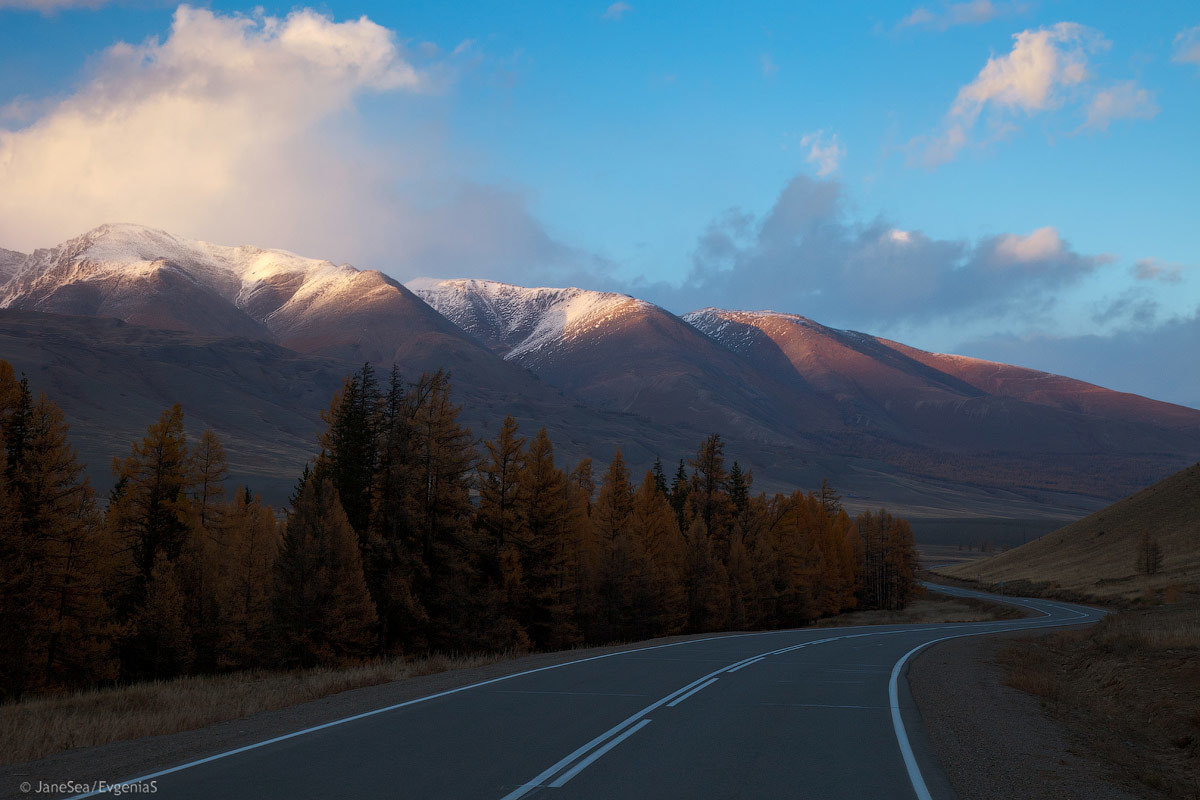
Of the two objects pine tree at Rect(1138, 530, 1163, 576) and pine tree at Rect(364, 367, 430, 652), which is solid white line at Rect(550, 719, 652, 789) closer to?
pine tree at Rect(364, 367, 430, 652)

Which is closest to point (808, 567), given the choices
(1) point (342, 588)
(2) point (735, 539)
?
(2) point (735, 539)

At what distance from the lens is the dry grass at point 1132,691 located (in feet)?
37.4

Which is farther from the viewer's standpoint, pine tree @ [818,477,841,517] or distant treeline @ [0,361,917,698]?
pine tree @ [818,477,841,517]

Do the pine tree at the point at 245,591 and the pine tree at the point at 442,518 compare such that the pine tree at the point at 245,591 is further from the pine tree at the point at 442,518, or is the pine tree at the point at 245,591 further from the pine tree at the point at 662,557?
the pine tree at the point at 662,557

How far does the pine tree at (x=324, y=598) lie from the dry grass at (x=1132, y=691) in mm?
22452

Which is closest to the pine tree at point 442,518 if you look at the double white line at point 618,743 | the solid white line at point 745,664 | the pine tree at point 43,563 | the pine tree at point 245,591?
the pine tree at point 245,591

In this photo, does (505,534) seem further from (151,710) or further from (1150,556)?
(1150,556)

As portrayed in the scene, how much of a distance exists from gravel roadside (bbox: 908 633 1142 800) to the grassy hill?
36.1 meters

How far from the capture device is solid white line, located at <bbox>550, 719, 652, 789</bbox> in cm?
845

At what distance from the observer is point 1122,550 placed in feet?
234

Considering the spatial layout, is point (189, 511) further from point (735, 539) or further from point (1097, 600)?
point (1097, 600)

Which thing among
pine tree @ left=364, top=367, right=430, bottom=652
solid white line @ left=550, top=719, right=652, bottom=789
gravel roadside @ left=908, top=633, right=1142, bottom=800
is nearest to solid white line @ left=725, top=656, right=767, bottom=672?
gravel roadside @ left=908, top=633, right=1142, bottom=800

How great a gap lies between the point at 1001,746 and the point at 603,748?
5320mm

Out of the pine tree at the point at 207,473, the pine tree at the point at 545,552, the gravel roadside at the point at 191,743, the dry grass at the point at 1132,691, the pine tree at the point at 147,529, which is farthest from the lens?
the pine tree at the point at 207,473
